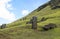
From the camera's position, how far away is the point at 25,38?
63.6 meters

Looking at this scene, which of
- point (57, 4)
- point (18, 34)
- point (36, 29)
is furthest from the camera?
point (57, 4)

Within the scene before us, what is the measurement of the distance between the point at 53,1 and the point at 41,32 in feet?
264

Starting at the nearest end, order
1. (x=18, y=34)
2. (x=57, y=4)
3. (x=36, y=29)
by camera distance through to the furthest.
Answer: (x=18, y=34)
(x=36, y=29)
(x=57, y=4)

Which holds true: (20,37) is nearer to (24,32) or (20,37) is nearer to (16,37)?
(16,37)

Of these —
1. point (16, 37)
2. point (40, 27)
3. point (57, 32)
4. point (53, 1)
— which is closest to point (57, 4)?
point (53, 1)

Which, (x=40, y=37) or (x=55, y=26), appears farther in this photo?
(x=55, y=26)

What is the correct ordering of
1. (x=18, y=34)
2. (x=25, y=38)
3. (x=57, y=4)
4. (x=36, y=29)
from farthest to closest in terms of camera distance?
1. (x=57, y=4)
2. (x=36, y=29)
3. (x=18, y=34)
4. (x=25, y=38)

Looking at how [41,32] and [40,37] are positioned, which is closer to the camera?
[40,37]

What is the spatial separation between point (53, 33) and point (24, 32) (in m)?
9.36

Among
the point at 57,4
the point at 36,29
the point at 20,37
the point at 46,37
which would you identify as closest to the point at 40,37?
the point at 46,37

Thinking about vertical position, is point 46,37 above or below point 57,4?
below

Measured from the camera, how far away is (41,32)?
74.2m

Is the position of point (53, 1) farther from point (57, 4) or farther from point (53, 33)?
point (53, 33)

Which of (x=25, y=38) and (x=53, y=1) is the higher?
(x=53, y=1)
